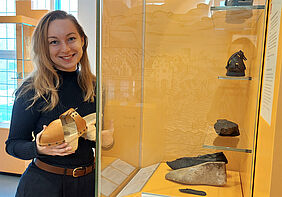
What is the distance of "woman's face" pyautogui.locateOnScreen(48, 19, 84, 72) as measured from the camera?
147 cm

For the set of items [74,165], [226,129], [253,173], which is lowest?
[74,165]

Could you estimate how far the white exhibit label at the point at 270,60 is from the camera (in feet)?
2.56

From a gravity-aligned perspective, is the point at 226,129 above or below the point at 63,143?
above

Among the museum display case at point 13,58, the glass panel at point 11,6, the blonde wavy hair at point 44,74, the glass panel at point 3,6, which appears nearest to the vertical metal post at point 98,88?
the blonde wavy hair at point 44,74

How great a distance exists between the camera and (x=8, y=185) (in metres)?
3.48

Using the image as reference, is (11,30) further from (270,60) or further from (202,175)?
(270,60)

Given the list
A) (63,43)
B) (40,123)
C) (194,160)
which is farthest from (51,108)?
(194,160)

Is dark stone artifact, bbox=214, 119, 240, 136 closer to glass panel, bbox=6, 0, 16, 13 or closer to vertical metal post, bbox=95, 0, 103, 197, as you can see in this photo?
vertical metal post, bbox=95, 0, 103, 197

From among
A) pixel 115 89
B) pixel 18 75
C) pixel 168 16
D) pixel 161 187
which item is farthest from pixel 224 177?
pixel 18 75

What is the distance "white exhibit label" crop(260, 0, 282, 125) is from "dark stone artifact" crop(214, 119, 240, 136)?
193 millimetres

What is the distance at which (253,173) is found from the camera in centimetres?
102

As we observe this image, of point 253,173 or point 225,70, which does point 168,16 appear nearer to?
point 225,70

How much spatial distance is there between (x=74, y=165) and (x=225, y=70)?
880 mm

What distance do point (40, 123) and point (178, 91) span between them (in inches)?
29.9
